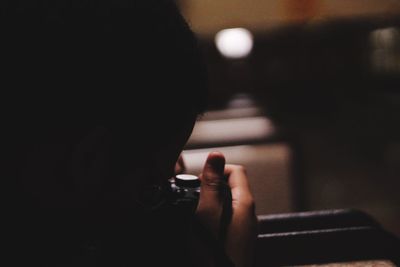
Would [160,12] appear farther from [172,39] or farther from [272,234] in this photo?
[272,234]

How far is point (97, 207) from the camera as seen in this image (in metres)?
0.36

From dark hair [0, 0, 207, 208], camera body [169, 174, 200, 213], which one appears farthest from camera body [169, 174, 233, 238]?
dark hair [0, 0, 207, 208]

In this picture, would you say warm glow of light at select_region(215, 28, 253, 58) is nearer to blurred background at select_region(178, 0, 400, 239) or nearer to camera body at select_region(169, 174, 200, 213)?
blurred background at select_region(178, 0, 400, 239)

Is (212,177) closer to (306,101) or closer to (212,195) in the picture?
(212,195)

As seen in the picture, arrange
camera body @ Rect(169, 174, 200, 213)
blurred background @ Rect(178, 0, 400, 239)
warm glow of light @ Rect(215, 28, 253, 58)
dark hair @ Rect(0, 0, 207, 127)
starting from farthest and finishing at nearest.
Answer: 1. warm glow of light @ Rect(215, 28, 253, 58)
2. blurred background @ Rect(178, 0, 400, 239)
3. camera body @ Rect(169, 174, 200, 213)
4. dark hair @ Rect(0, 0, 207, 127)

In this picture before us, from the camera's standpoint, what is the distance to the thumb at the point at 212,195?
48cm

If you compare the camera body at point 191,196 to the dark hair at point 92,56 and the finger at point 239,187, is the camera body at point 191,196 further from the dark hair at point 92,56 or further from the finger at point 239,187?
the dark hair at point 92,56

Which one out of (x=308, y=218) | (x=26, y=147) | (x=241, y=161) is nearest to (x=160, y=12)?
(x=26, y=147)

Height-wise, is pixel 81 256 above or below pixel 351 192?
above

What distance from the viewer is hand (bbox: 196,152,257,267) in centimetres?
48

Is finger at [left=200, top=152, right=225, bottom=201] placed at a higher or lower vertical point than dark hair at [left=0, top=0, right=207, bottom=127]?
lower

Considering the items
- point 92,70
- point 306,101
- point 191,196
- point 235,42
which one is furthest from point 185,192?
point 306,101

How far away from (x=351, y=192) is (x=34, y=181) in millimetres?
2103

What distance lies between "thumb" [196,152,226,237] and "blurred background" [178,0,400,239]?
0.14 meters
